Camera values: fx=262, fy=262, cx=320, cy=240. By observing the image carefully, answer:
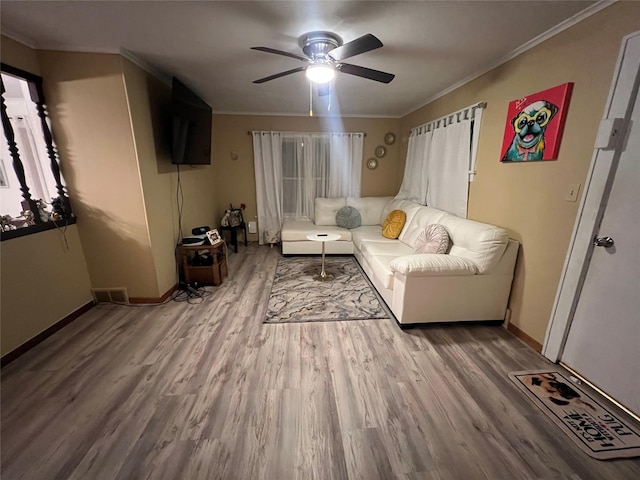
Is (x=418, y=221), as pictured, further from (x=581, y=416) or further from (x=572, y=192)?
(x=581, y=416)

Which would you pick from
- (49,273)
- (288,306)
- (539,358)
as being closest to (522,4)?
(539,358)

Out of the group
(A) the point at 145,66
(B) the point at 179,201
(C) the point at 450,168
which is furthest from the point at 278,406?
(A) the point at 145,66

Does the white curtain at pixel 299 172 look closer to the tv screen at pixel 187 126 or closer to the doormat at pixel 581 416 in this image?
the tv screen at pixel 187 126

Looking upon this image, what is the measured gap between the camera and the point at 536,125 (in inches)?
78.4

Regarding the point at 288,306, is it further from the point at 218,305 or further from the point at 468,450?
the point at 468,450

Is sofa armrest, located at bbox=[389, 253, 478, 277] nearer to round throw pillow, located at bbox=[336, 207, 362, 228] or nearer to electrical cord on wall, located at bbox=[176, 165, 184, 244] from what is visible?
round throw pillow, located at bbox=[336, 207, 362, 228]

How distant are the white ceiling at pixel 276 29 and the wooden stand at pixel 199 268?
183cm

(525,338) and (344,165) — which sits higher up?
(344,165)

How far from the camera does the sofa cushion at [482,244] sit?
2154 mm

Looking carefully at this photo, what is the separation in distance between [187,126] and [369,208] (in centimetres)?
295

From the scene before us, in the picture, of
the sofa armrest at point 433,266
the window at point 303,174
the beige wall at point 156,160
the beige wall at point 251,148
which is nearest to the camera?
the sofa armrest at point 433,266

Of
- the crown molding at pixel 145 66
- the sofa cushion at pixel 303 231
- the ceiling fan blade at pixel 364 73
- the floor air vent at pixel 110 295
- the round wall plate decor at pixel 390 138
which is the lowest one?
the floor air vent at pixel 110 295

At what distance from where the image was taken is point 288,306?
2684mm

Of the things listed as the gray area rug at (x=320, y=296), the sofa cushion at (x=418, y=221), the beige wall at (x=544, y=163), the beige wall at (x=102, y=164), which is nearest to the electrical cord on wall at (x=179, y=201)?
the beige wall at (x=102, y=164)
